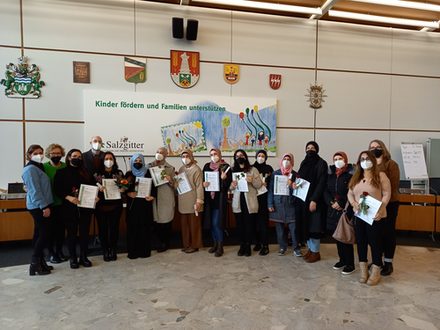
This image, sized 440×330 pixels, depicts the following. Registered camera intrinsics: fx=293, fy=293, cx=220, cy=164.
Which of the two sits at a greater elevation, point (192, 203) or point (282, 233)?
point (192, 203)

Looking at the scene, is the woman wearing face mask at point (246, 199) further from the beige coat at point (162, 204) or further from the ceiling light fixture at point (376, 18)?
the ceiling light fixture at point (376, 18)

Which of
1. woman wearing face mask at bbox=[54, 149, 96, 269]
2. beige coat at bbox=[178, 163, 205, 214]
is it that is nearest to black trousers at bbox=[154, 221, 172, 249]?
beige coat at bbox=[178, 163, 205, 214]

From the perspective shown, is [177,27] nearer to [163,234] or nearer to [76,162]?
[76,162]

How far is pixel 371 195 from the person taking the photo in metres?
3.05

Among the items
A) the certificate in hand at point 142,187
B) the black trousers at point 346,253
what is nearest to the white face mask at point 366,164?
the black trousers at point 346,253

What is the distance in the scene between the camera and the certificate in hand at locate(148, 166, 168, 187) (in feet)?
13.3

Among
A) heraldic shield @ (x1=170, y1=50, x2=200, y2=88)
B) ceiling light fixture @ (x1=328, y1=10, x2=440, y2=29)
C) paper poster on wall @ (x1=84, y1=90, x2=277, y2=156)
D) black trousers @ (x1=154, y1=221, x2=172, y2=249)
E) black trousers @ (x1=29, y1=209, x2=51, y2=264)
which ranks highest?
ceiling light fixture @ (x1=328, y1=10, x2=440, y2=29)

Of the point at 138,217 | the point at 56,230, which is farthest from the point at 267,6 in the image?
the point at 56,230

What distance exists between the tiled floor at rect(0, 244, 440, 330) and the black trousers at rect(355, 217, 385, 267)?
1.06 feet

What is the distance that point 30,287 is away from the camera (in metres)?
3.12

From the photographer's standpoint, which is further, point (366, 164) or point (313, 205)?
point (313, 205)

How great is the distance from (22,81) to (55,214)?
2.68 metres

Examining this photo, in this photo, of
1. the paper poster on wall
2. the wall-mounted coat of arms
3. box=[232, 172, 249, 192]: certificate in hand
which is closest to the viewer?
box=[232, 172, 249, 192]: certificate in hand

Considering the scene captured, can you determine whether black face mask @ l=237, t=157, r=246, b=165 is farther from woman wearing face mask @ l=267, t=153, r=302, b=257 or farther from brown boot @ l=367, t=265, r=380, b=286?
brown boot @ l=367, t=265, r=380, b=286
